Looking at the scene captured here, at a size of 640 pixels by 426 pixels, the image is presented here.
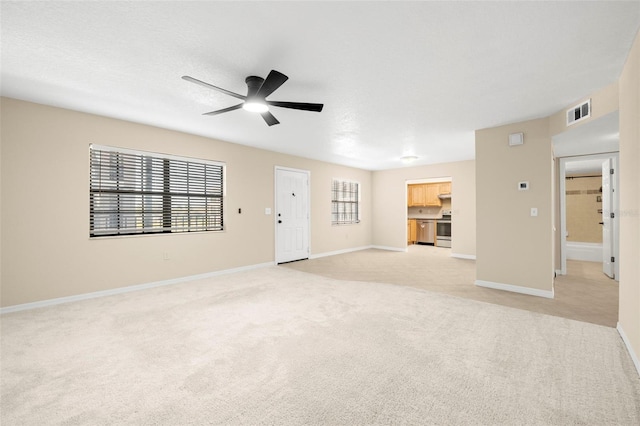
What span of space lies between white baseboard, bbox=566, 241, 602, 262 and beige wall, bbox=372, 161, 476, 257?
2.23 m

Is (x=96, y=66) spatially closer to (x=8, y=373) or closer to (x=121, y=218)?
(x=121, y=218)

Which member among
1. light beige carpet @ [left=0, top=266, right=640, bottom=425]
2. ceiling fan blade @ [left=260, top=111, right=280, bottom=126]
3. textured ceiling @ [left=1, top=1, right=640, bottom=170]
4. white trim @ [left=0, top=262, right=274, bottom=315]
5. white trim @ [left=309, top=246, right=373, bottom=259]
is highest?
textured ceiling @ [left=1, top=1, right=640, bottom=170]

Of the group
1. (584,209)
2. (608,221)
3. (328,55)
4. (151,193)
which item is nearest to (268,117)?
Answer: (328,55)

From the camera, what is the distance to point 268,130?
4648mm

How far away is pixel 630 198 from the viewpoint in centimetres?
233

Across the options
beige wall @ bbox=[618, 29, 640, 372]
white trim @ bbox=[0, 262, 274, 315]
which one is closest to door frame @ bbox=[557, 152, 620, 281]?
beige wall @ bbox=[618, 29, 640, 372]

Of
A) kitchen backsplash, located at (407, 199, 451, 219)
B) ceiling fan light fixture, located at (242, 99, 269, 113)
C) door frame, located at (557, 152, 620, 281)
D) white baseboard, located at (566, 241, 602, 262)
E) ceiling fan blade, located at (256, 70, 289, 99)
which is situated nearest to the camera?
ceiling fan blade, located at (256, 70, 289, 99)

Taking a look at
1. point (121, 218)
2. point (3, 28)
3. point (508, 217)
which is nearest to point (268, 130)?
point (121, 218)

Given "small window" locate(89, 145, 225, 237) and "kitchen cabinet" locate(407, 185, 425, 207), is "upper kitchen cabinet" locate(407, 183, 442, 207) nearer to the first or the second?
"kitchen cabinet" locate(407, 185, 425, 207)

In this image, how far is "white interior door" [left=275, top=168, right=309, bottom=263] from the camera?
6.34 metres

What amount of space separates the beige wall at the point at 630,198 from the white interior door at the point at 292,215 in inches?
209

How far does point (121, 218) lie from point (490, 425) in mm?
Result: 4912

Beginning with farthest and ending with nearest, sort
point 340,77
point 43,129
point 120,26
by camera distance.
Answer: point 43,129
point 340,77
point 120,26

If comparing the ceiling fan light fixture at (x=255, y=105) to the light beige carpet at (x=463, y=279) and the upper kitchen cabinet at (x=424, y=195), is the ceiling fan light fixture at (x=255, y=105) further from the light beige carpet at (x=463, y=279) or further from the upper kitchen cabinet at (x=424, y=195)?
the upper kitchen cabinet at (x=424, y=195)
